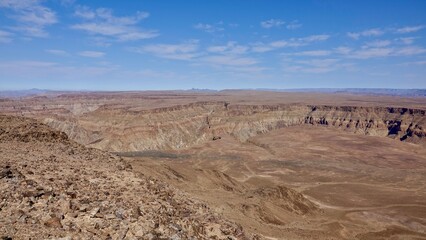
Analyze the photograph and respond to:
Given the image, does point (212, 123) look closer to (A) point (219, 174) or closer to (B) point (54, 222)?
(A) point (219, 174)

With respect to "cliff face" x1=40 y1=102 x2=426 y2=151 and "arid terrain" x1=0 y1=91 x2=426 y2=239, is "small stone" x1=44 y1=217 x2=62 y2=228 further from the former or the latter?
"cliff face" x1=40 y1=102 x2=426 y2=151

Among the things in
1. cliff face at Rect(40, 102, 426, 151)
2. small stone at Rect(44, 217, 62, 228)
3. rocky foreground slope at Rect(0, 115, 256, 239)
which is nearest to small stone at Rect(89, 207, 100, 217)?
rocky foreground slope at Rect(0, 115, 256, 239)

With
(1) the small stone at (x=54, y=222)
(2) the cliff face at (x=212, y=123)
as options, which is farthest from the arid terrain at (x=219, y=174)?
(2) the cliff face at (x=212, y=123)

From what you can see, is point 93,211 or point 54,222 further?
point 93,211

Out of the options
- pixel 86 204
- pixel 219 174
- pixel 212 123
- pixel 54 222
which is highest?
pixel 86 204

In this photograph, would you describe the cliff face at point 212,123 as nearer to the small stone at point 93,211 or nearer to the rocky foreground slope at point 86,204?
the rocky foreground slope at point 86,204

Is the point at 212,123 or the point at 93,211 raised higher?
the point at 93,211

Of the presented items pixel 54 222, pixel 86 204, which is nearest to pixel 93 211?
pixel 86 204
